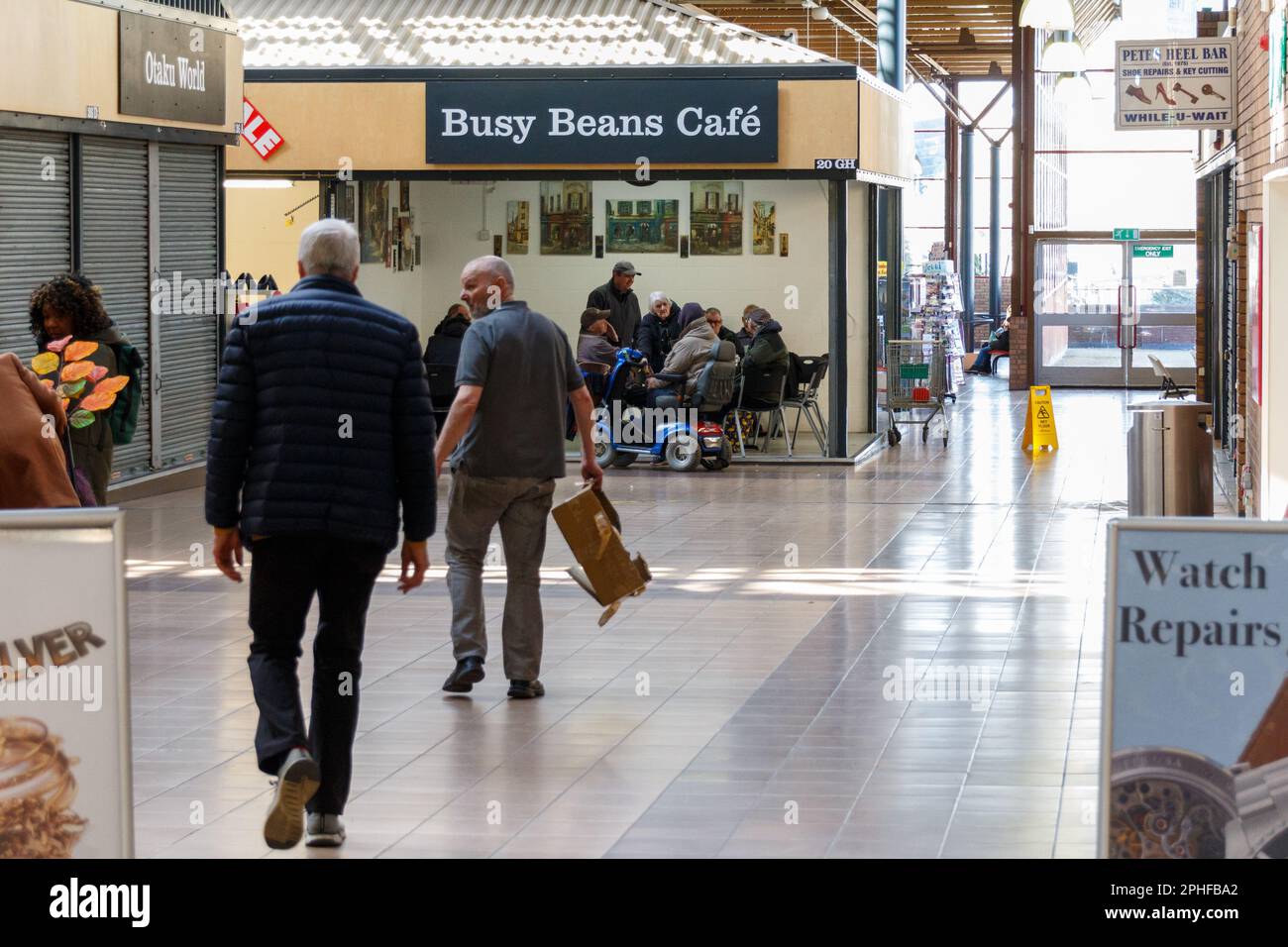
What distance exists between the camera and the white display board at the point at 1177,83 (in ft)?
49.4

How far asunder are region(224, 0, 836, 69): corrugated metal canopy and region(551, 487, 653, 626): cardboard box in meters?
10.2

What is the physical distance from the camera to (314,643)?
5453 millimetres

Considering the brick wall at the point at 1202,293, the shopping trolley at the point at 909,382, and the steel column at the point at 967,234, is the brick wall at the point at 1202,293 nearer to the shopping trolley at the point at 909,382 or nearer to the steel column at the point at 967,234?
the shopping trolley at the point at 909,382

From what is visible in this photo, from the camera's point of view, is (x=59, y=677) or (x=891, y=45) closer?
(x=59, y=677)

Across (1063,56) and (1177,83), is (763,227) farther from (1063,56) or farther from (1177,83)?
(1177,83)

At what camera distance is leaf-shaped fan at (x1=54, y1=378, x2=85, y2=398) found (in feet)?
26.3

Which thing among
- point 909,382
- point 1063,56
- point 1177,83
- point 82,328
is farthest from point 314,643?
point 909,382

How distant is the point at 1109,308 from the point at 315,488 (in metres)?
26.2

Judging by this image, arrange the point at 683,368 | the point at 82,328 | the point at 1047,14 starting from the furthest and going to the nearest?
1. the point at 683,368
2. the point at 1047,14
3. the point at 82,328

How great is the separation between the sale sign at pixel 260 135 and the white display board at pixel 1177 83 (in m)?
7.36

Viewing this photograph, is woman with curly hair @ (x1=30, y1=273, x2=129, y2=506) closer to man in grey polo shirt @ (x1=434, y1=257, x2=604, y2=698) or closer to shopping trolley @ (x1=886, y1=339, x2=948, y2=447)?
man in grey polo shirt @ (x1=434, y1=257, x2=604, y2=698)

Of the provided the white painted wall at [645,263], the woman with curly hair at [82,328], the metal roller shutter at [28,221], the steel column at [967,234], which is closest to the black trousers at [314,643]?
the woman with curly hair at [82,328]

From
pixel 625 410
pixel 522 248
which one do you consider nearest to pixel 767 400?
pixel 625 410

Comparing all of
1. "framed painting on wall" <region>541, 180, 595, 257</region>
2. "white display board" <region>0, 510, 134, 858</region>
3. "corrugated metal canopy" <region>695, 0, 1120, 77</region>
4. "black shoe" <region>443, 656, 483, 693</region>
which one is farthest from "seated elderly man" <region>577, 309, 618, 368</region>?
"white display board" <region>0, 510, 134, 858</region>
